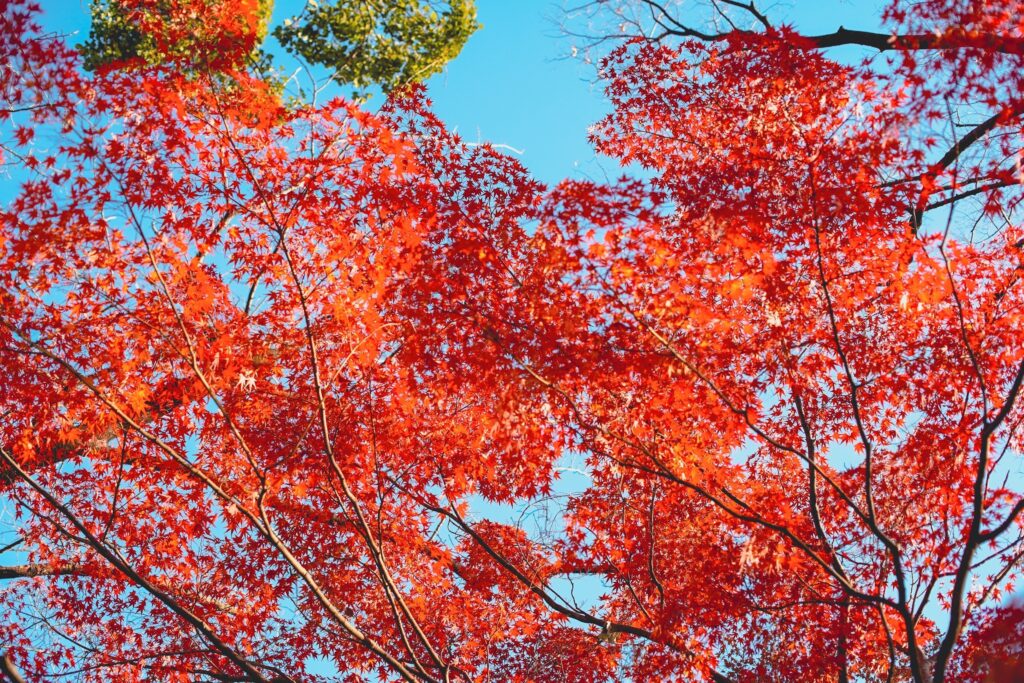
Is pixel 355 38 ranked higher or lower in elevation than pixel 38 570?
higher

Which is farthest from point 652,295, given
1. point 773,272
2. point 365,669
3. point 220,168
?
point 365,669

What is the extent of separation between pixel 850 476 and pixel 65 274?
9892mm

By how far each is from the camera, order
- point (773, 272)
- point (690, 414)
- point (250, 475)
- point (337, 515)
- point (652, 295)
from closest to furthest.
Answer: point (652, 295), point (773, 272), point (690, 414), point (250, 475), point (337, 515)

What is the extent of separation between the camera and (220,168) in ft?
26.2

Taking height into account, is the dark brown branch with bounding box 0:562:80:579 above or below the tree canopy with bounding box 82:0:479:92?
below

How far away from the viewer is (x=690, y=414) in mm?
9000

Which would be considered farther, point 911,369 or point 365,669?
point 365,669

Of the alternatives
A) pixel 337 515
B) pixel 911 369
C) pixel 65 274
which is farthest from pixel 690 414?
pixel 65 274

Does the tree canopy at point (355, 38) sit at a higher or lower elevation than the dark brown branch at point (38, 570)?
higher

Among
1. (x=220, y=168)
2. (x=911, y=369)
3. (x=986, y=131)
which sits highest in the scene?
(x=986, y=131)

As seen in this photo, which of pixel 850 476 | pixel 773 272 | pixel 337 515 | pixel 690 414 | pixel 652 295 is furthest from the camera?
pixel 337 515

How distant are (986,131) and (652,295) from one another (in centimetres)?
490

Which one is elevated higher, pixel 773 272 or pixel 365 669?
pixel 773 272

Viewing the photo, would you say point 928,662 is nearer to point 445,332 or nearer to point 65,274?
point 445,332
